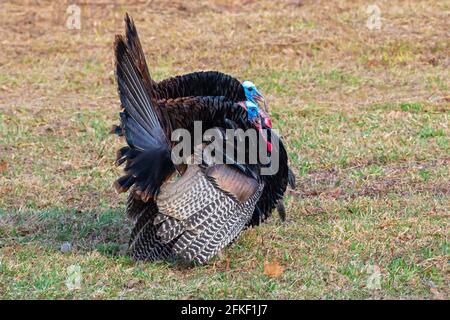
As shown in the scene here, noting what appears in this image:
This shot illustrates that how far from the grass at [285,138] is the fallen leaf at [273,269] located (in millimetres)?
54

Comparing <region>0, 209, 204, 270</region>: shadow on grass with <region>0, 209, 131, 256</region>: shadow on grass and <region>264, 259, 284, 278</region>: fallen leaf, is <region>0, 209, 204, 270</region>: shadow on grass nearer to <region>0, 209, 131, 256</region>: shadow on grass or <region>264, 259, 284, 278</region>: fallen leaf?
<region>0, 209, 131, 256</region>: shadow on grass

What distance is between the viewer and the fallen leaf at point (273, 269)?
188 inches

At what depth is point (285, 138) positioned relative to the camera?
7.54 metres

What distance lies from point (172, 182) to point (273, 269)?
703mm

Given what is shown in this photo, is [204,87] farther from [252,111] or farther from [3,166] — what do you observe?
[3,166]

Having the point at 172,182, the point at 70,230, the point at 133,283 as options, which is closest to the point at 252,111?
the point at 172,182

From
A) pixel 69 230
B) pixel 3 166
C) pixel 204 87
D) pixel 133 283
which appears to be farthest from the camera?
pixel 3 166

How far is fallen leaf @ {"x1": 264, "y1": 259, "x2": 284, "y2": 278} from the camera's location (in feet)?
15.7

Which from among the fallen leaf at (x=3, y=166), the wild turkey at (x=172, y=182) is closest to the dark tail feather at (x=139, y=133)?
the wild turkey at (x=172, y=182)

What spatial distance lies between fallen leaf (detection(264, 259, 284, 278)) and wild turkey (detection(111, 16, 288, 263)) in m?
0.24

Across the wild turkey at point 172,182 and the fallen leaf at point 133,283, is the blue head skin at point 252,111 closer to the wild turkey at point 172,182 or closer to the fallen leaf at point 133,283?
the wild turkey at point 172,182

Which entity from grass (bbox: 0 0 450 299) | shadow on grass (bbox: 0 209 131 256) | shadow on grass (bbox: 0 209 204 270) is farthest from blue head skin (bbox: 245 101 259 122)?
shadow on grass (bbox: 0 209 131 256)
